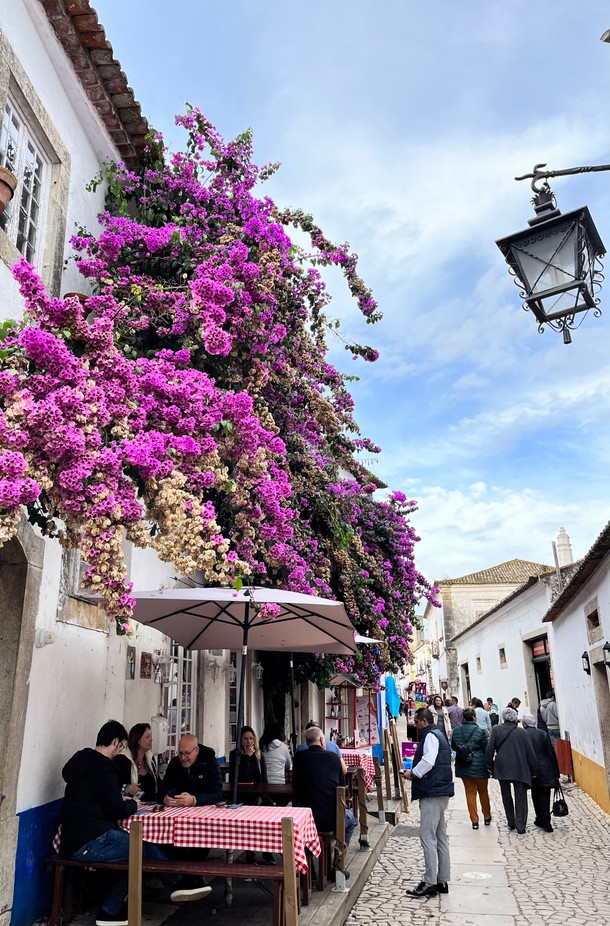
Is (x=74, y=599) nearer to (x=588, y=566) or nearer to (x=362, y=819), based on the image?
(x=362, y=819)

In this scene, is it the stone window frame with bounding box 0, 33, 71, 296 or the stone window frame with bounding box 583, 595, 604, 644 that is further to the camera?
the stone window frame with bounding box 583, 595, 604, 644

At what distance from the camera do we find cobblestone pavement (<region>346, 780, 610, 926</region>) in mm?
6043

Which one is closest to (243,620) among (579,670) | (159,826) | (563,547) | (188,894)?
(159,826)

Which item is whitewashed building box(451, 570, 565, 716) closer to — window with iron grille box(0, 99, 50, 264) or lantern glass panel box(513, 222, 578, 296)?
lantern glass panel box(513, 222, 578, 296)

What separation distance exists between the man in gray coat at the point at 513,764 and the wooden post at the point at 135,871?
21.7 ft

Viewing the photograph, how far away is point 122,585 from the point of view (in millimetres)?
3816

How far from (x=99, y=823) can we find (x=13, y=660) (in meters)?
1.32

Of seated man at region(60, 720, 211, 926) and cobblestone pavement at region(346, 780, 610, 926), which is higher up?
seated man at region(60, 720, 211, 926)

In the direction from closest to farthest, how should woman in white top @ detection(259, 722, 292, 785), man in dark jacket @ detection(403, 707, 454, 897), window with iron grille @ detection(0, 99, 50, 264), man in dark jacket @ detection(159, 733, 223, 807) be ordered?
window with iron grille @ detection(0, 99, 50, 264), man in dark jacket @ detection(159, 733, 223, 807), man in dark jacket @ detection(403, 707, 454, 897), woman in white top @ detection(259, 722, 292, 785)

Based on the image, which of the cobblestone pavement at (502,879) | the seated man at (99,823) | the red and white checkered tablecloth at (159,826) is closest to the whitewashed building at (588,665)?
the cobblestone pavement at (502,879)

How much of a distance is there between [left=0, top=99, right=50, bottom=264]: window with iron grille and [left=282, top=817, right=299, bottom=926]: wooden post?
4622mm

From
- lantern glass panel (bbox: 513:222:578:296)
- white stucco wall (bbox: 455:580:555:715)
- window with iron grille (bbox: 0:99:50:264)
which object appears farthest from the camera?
white stucco wall (bbox: 455:580:555:715)

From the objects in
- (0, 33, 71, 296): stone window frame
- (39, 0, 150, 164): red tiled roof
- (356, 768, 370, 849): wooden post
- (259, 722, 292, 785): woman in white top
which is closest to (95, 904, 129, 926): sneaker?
(259, 722, 292, 785): woman in white top

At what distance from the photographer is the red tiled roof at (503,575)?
3797 cm
